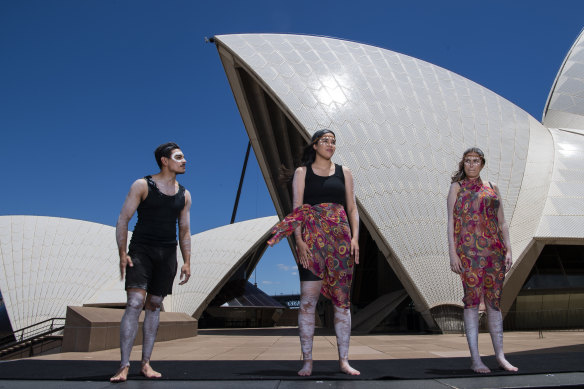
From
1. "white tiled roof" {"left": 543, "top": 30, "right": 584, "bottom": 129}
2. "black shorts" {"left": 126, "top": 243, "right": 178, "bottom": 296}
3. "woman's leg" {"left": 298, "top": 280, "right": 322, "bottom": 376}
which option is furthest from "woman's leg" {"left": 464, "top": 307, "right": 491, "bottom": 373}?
"white tiled roof" {"left": 543, "top": 30, "right": 584, "bottom": 129}

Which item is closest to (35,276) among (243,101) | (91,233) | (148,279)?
(91,233)

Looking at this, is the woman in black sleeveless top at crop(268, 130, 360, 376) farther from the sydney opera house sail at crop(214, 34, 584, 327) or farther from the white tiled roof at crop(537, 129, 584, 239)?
the white tiled roof at crop(537, 129, 584, 239)

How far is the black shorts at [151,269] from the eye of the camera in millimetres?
3638

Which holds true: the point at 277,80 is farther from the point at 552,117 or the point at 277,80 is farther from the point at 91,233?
the point at 91,233

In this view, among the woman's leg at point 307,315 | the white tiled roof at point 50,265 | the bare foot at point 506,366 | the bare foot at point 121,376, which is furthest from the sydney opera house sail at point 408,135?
the white tiled roof at point 50,265

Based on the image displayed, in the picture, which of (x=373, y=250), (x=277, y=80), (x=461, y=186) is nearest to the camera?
(x=461, y=186)

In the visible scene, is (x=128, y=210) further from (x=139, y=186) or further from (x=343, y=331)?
(x=343, y=331)

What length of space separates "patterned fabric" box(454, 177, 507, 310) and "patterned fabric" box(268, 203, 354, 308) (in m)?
1.10

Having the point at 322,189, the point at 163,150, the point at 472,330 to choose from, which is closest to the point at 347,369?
the point at 472,330

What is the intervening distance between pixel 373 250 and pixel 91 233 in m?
16.6

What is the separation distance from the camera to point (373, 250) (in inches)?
894

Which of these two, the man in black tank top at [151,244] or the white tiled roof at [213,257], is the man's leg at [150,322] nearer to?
the man in black tank top at [151,244]

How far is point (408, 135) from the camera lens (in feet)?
47.9

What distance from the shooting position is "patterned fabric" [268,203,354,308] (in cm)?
372
